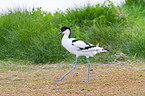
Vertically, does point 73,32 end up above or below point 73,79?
above

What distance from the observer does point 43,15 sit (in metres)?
10.1

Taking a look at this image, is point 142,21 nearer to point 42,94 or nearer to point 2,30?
point 2,30

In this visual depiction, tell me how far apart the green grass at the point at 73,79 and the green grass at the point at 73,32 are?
0.48m

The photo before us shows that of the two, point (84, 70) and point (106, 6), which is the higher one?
point (106, 6)

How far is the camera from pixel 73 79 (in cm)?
527

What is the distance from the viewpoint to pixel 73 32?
8.12 meters

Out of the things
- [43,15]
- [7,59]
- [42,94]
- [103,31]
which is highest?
[43,15]

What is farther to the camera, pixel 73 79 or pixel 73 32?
pixel 73 32

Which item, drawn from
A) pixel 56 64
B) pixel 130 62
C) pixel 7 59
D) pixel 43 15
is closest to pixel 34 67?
pixel 56 64

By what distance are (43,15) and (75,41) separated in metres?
5.56

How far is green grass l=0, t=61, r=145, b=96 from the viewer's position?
4328 millimetres

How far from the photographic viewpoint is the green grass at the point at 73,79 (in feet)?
14.2

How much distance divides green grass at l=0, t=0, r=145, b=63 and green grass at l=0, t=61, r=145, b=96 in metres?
0.48

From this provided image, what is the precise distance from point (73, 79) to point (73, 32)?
3.13 m
